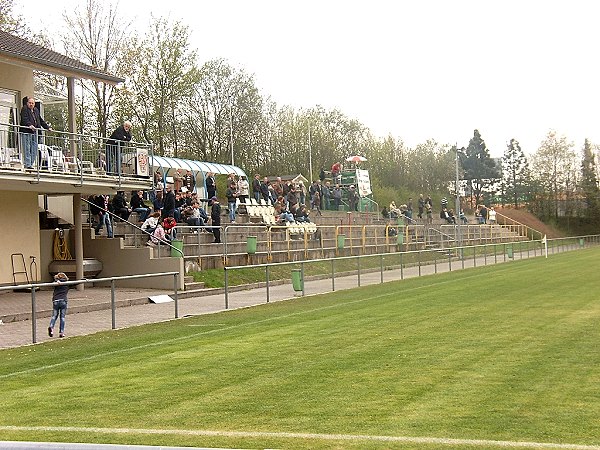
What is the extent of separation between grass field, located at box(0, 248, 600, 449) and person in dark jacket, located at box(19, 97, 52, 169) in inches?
325

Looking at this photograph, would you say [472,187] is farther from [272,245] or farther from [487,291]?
[487,291]

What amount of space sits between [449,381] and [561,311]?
934 centimetres

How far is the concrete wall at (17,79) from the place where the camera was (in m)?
28.7

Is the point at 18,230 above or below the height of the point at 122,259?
above

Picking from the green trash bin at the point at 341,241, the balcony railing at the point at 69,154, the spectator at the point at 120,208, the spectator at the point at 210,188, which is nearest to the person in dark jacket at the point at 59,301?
the balcony railing at the point at 69,154

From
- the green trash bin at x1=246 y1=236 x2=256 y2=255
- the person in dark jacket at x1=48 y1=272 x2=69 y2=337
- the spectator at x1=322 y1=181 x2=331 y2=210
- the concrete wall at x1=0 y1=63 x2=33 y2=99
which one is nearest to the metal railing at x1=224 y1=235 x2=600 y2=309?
the green trash bin at x1=246 y1=236 x2=256 y2=255

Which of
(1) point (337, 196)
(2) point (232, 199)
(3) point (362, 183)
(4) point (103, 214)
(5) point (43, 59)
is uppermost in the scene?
(5) point (43, 59)

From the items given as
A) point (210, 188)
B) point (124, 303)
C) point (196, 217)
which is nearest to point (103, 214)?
point (196, 217)

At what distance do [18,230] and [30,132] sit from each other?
5021 millimetres

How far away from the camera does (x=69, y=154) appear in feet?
93.1

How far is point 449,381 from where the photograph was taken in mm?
10680

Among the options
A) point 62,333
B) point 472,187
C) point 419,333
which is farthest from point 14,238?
point 472,187

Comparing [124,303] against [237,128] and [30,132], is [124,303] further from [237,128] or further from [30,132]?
[237,128]

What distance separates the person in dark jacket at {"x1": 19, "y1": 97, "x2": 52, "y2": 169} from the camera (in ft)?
83.4
